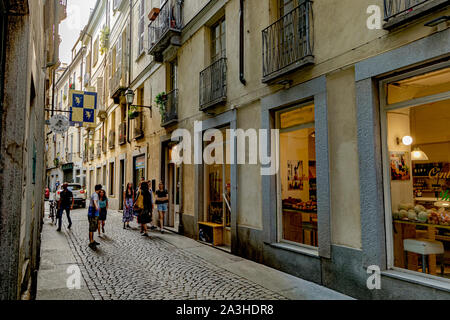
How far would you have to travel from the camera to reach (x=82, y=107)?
48.5ft

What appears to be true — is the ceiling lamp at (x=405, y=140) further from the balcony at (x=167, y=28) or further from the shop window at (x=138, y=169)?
the shop window at (x=138, y=169)

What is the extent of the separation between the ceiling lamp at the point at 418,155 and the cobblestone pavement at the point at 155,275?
2.92m

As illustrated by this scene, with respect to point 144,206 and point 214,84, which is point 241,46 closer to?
point 214,84

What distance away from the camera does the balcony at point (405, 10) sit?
3879 millimetres

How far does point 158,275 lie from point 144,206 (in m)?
4.94

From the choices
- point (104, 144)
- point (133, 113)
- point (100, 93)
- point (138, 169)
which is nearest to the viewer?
point (133, 113)

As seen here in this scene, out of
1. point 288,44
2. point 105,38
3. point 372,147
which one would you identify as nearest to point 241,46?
point 288,44

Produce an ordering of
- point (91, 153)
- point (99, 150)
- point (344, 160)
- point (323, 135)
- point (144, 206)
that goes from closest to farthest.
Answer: point (344, 160)
point (323, 135)
point (144, 206)
point (99, 150)
point (91, 153)

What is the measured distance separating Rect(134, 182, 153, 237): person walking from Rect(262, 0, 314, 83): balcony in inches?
239

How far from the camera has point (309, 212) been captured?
6.33 meters

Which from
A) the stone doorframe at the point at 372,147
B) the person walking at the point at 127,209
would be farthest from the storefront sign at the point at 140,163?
the stone doorframe at the point at 372,147

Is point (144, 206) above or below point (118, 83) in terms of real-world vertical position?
below

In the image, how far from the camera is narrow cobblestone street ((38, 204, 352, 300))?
509 centimetres
